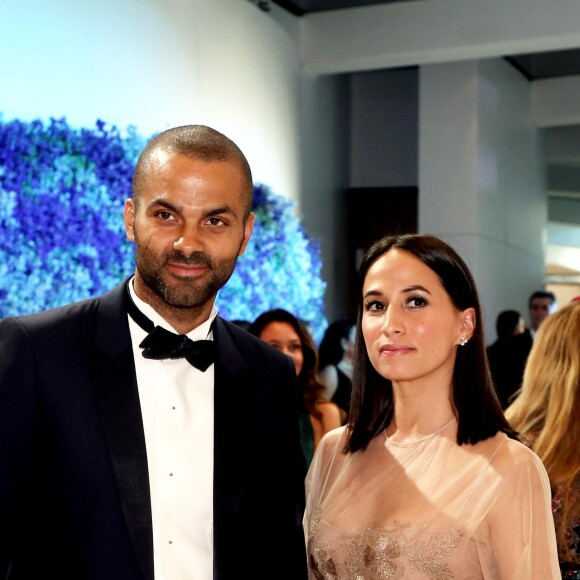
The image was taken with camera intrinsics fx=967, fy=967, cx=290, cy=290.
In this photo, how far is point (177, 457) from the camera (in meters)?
2.00

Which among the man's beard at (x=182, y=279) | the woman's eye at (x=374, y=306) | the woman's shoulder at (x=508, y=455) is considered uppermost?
the man's beard at (x=182, y=279)

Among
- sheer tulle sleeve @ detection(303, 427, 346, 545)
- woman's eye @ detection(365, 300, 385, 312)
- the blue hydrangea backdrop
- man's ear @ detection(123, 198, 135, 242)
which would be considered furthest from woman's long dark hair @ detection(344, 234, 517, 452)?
the blue hydrangea backdrop

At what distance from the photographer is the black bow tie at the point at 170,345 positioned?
200 cm

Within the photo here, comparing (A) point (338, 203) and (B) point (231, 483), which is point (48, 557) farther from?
(A) point (338, 203)

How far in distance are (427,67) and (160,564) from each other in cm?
871

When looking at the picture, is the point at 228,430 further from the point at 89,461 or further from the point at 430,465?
the point at 430,465

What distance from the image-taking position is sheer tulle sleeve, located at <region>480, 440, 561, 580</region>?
7.21 ft

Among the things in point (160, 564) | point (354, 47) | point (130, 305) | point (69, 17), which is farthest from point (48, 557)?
point (354, 47)

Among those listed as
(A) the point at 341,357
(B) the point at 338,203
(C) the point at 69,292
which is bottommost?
(A) the point at 341,357

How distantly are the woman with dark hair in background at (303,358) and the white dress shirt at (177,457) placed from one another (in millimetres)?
2639

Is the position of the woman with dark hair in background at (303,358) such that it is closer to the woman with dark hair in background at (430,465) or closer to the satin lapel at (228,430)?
the woman with dark hair in background at (430,465)

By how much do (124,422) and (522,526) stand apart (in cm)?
95

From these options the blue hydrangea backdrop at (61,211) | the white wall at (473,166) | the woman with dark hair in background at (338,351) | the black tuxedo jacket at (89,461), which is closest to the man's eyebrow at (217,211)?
the black tuxedo jacket at (89,461)

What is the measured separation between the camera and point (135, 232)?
6.63ft
